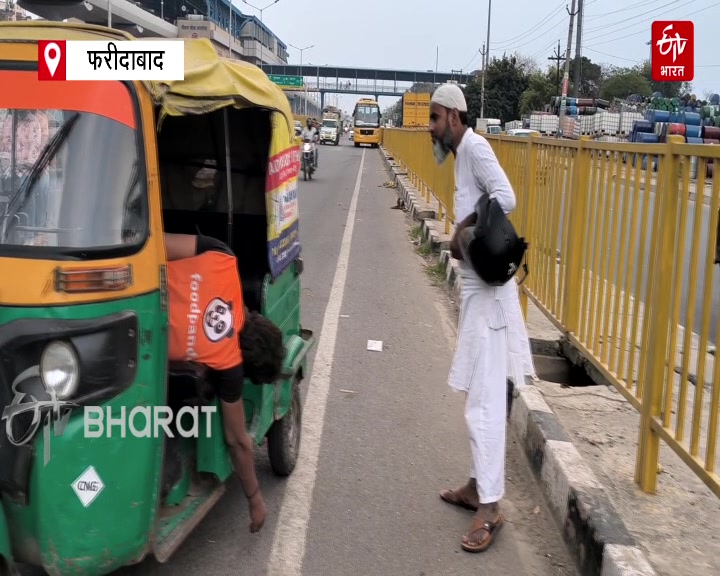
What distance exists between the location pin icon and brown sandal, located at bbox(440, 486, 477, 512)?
2.74 metres

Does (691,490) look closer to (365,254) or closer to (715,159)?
(715,159)

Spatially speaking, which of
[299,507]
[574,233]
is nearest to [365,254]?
[574,233]

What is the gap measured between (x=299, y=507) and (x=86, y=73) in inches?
92.2

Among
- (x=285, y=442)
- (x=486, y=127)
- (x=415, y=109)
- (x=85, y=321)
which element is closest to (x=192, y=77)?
(x=85, y=321)

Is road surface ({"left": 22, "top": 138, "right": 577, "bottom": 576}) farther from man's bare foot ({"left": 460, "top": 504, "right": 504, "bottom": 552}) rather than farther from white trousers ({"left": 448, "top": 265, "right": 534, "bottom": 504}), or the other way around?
white trousers ({"left": 448, "top": 265, "right": 534, "bottom": 504})

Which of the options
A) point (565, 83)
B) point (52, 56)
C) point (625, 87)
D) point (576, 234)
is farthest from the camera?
point (625, 87)

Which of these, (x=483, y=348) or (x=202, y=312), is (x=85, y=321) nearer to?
(x=202, y=312)

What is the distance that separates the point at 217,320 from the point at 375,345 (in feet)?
13.3

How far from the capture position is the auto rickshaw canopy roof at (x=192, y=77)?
279 centimetres

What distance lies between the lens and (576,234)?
5211 millimetres

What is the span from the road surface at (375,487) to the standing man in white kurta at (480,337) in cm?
24

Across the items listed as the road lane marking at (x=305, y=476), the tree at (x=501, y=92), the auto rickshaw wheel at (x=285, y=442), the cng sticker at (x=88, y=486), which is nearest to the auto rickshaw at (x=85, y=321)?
the cng sticker at (x=88, y=486)

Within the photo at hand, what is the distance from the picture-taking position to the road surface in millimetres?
3504

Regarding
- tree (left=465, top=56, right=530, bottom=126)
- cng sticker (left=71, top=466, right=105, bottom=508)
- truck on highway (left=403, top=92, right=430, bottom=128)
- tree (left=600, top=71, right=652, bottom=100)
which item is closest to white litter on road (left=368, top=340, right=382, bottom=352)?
cng sticker (left=71, top=466, right=105, bottom=508)
